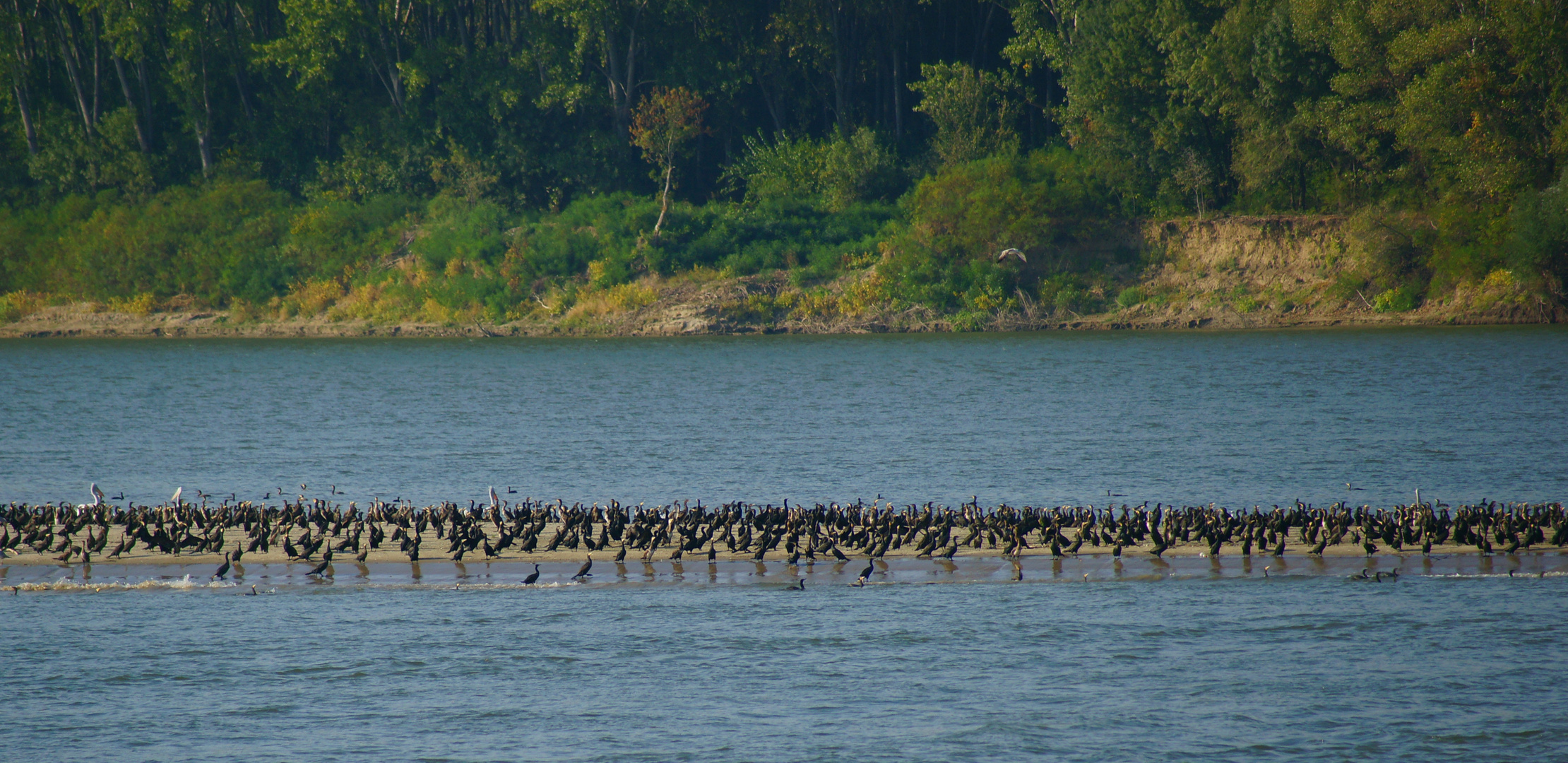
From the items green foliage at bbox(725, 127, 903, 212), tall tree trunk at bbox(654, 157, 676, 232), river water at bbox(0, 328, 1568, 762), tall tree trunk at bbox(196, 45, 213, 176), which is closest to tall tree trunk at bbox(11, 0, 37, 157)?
tall tree trunk at bbox(196, 45, 213, 176)

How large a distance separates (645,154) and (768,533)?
61356 mm

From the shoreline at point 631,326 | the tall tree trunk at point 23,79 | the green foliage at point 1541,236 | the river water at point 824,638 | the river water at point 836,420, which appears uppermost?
the tall tree trunk at point 23,79

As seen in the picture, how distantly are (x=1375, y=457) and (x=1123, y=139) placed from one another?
42526 mm

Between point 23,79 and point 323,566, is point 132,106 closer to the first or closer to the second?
point 23,79

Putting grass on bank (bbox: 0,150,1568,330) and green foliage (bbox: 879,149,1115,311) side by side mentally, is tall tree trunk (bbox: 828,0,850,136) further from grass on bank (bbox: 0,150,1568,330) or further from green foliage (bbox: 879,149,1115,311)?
green foliage (bbox: 879,149,1115,311)

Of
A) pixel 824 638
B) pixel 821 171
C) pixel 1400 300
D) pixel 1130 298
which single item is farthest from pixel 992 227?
pixel 824 638

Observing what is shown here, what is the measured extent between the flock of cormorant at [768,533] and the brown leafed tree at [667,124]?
187 feet

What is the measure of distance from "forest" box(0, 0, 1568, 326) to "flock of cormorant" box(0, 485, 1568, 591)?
4846 centimetres

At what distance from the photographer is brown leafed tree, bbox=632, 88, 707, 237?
263 feet

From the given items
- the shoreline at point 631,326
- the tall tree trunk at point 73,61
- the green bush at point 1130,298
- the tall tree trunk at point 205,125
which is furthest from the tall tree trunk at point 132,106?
the green bush at point 1130,298

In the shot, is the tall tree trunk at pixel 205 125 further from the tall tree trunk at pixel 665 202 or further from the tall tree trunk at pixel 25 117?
the tall tree trunk at pixel 665 202

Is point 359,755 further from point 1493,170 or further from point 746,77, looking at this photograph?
point 746,77

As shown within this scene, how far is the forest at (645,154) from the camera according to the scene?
7138 centimetres

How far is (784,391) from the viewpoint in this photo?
5500 centimetres
